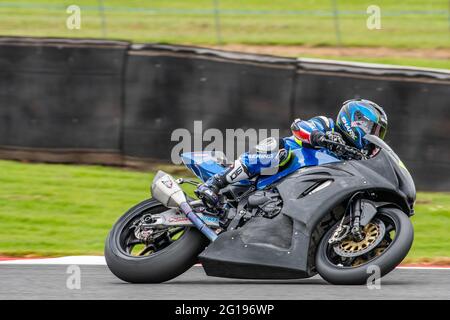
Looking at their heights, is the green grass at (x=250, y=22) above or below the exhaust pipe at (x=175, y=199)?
above

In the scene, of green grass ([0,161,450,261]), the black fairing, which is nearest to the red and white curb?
green grass ([0,161,450,261])

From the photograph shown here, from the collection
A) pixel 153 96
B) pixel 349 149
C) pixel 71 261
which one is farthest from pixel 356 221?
pixel 153 96

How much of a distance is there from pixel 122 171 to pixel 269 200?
533cm

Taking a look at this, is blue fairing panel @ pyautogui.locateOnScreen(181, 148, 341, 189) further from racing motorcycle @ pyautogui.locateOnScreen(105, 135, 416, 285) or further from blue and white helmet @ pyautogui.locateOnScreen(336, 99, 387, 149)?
blue and white helmet @ pyautogui.locateOnScreen(336, 99, 387, 149)

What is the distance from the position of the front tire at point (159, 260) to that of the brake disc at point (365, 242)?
1078 millimetres

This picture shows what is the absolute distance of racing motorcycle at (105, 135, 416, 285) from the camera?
22.1 feet

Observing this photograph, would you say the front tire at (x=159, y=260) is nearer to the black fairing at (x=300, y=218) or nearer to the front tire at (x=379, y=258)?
the black fairing at (x=300, y=218)

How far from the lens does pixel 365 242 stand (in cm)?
672

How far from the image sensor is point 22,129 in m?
12.2

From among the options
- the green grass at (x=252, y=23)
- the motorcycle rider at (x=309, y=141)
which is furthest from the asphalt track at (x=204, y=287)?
the green grass at (x=252, y=23)

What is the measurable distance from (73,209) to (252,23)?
1204cm

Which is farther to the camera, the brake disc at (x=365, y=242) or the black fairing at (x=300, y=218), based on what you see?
the black fairing at (x=300, y=218)

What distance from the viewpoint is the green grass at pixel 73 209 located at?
951 centimetres
